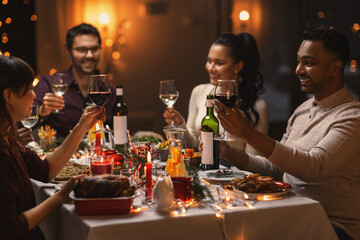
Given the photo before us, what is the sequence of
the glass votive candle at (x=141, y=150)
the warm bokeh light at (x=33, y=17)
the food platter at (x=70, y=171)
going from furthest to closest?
1. the warm bokeh light at (x=33, y=17)
2. the glass votive candle at (x=141, y=150)
3. the food platter at (x=70, y=171)

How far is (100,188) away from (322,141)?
102cm

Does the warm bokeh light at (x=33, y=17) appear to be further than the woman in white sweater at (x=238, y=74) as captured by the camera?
Yes

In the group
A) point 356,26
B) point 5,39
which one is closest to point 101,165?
point 5,39

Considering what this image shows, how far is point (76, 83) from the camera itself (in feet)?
12.5

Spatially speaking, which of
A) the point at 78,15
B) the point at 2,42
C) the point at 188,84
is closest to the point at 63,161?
the point at 2,42

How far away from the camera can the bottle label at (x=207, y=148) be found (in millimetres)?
2121

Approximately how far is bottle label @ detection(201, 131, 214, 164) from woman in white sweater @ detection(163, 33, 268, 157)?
0.76 metres

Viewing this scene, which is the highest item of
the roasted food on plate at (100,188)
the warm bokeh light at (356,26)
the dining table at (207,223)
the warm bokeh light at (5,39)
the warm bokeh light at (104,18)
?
the warm bokeh light at (104,18)

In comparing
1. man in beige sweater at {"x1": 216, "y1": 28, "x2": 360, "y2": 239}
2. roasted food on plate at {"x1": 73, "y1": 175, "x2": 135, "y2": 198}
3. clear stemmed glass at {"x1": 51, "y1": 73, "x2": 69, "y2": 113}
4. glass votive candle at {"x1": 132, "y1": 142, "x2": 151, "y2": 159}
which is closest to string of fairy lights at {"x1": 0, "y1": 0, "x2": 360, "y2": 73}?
clear stemmed glass at {"x1": 51, "y1": 73, "x2": 69, "y2": 113}

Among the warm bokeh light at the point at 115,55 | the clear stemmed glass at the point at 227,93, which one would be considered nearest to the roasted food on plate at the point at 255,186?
the clear stemmed glass at the point at 227,93

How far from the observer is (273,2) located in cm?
550

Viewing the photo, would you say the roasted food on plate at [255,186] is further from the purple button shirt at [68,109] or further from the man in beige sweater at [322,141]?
the purple button shirt at [68,109]

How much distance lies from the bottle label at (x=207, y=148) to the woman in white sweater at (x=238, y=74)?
0.76 m

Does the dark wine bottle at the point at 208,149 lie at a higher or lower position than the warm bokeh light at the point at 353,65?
lower
